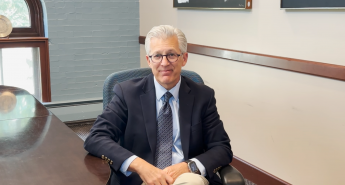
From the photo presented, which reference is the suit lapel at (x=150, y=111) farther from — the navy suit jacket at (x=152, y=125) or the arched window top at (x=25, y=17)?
the arched window top at (x=25, y=17)

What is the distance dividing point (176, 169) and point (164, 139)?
18cm

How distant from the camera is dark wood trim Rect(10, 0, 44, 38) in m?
4.15

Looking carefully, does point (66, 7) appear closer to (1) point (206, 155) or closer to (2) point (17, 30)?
(2) point (17, 30)

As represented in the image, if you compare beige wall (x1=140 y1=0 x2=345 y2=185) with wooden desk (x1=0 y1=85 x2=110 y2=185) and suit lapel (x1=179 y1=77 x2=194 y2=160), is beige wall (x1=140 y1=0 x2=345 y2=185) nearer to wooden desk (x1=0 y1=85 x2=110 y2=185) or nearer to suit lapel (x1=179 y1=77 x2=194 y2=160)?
suit lapel (x1=179 y1=77 x2=194 y2=160)

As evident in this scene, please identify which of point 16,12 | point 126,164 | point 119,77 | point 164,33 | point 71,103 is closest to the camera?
point 126,164

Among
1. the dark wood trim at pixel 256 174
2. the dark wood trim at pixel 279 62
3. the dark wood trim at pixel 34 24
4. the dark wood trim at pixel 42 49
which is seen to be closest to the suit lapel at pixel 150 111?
the dark wood trim at pixel 279 62

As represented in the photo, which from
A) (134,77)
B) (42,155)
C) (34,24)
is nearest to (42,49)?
(34,24)

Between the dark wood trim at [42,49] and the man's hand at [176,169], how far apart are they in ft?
9.58

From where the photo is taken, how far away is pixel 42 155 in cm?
149

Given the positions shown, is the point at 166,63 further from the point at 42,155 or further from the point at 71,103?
the point at 71,103

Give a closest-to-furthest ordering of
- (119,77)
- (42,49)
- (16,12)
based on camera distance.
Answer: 1. (119,77)
2. (16,12)
3. (42,49)

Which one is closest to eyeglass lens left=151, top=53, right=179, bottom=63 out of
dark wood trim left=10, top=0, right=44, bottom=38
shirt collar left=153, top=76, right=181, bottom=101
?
shirt collar left=153, top=76, right=181, bottom=101

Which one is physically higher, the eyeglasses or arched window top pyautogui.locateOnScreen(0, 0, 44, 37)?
arched window top pyautogui.locateOnScreen(0, 0, 44, 37)

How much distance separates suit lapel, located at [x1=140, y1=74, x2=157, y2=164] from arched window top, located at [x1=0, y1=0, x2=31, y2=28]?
9.19 feet
